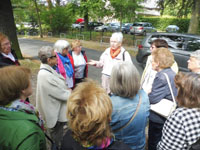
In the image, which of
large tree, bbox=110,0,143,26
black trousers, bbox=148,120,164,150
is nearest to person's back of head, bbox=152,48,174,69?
black trousers, bbox=148,120,164,150

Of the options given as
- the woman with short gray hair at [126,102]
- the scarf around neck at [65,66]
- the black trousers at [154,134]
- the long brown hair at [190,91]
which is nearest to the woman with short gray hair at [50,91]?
the scarf around neck at [65,66]

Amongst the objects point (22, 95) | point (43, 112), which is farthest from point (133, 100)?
point (43, 112)

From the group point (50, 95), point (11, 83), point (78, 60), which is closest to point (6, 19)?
point (78, 60)

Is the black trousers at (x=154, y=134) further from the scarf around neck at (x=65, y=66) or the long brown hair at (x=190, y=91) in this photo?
the scarf around neck at (x=65, y=66)

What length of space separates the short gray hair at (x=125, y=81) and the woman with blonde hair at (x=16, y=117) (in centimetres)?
86

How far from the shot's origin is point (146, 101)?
1670 millimetres

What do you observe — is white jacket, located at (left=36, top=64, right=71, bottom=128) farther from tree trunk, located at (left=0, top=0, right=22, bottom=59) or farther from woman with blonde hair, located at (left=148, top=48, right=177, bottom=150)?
tree trunk, located at (left=0, top=0, right=22, bottom=59)

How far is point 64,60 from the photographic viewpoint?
3.06 meters

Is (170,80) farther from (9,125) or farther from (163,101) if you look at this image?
(9,125)

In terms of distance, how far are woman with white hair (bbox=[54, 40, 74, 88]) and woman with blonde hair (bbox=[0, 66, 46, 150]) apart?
154 centimetres

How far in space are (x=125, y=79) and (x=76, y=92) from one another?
1.97ft

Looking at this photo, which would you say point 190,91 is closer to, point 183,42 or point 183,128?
point 183,128

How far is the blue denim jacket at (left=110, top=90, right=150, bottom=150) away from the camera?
5.19 feet

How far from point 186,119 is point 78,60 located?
258 centimetres
